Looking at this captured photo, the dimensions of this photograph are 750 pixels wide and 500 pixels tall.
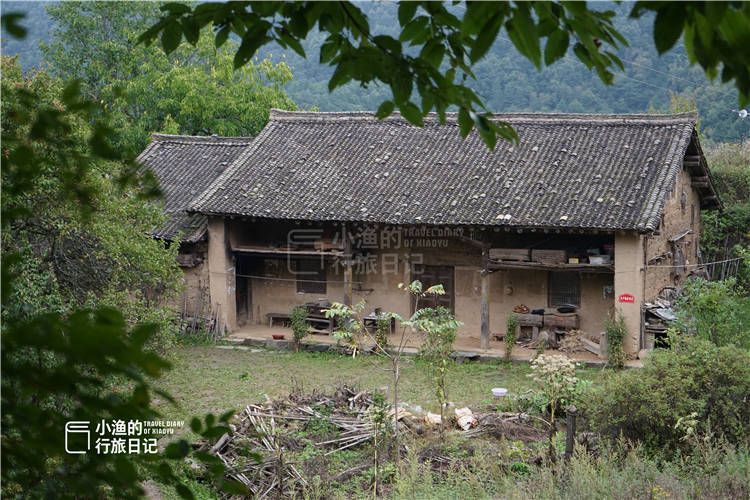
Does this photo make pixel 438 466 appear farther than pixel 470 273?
No

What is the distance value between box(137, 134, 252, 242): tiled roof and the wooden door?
16.1 ft

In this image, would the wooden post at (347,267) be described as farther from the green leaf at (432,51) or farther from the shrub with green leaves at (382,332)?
the green leaf at (432,51)

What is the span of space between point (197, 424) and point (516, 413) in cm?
915

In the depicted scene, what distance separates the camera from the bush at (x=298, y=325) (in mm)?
16031

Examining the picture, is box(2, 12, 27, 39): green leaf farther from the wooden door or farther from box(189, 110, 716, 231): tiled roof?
the wooden door

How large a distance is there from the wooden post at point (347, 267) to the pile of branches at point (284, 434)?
4948mm

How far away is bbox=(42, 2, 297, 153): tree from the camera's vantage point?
86.5 feet

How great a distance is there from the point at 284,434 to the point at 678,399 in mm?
4840

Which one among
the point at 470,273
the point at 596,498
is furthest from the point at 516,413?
the point at 470,273

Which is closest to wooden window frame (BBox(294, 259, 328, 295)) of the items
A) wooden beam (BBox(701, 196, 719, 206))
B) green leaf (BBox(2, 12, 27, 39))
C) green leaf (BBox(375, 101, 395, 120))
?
wooden beam (BBox(701, 196, 719, 206))

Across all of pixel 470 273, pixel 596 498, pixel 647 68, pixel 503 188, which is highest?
pixel 647 68

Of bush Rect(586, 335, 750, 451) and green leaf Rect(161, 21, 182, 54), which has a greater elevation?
green leaf Rect(161, 21, 182, 54)

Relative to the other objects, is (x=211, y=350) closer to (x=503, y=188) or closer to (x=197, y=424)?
(x=503, y=188)

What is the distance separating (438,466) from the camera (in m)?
8.92
